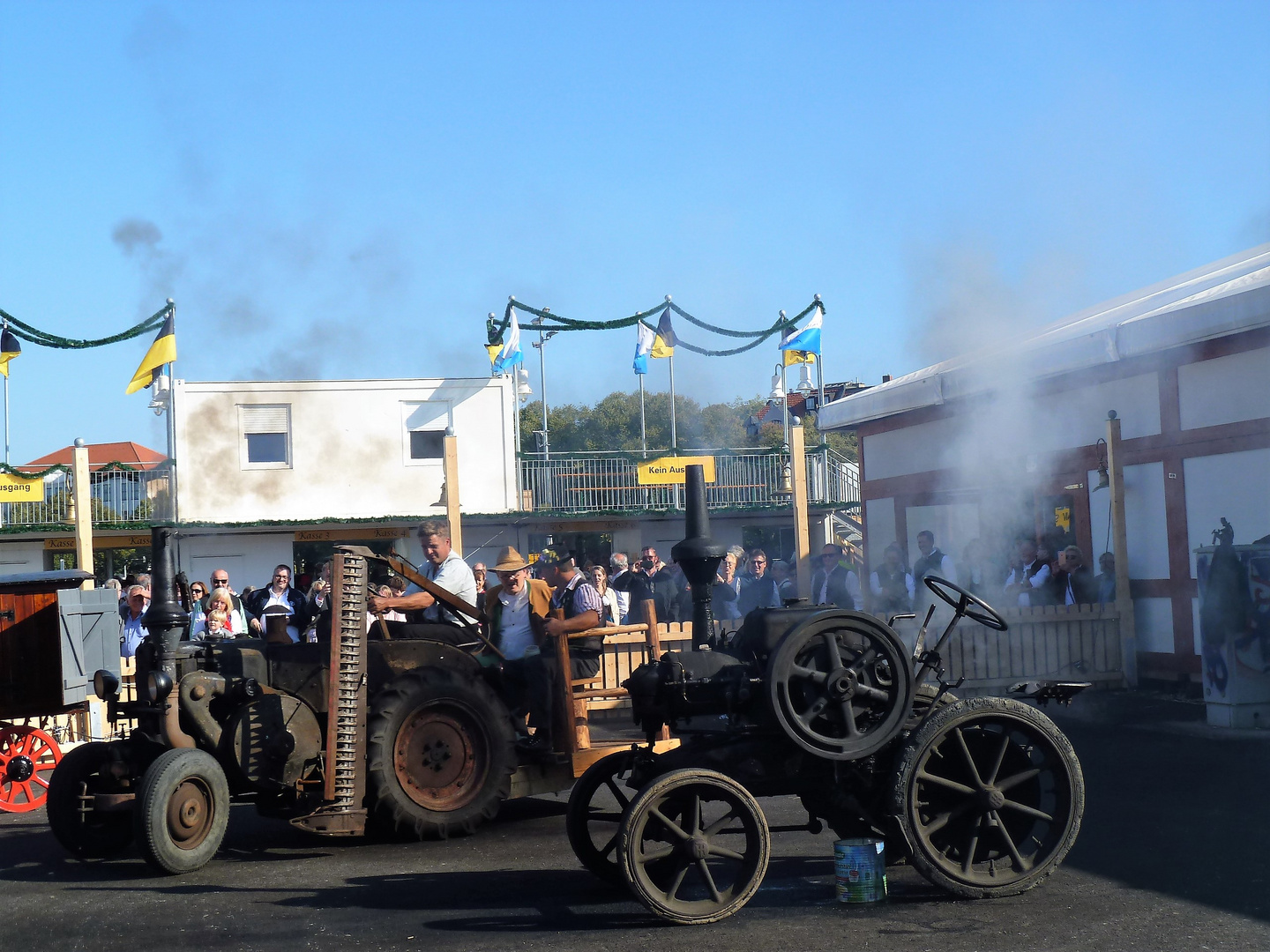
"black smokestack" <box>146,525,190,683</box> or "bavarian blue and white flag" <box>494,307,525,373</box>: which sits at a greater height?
"bavarian blue and white flag" <box>494,307,525,373</box>

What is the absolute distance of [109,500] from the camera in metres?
26.7

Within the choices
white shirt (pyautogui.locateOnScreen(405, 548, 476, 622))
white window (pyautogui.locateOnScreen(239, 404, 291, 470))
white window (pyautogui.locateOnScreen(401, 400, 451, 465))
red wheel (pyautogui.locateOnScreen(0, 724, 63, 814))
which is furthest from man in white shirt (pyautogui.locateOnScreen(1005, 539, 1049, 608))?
white window (pyautogui.locateOnScreen(239, 404, 291, 470))

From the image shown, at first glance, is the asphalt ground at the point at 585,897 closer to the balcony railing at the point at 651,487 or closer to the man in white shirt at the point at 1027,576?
the man in white shirt at the point at 1027,576

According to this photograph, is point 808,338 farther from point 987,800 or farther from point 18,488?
point 987,800

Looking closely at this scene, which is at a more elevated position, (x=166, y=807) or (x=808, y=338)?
(x=808, y=338)

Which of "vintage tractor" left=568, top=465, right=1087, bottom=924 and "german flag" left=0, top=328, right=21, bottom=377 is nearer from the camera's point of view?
"vintage tractor" left=568, top=465, right=1087, bottom=924

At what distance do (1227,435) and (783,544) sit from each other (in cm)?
1892

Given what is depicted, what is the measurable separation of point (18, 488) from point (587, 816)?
15357mm

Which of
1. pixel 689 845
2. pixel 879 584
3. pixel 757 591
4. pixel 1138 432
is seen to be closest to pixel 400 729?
pixel 689 845

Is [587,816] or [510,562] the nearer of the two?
[587,816]

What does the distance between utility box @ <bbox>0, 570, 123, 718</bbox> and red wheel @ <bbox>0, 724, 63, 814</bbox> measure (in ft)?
0.51

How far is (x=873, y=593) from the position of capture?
13.8 metres

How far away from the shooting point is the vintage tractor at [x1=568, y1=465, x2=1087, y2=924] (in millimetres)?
5102

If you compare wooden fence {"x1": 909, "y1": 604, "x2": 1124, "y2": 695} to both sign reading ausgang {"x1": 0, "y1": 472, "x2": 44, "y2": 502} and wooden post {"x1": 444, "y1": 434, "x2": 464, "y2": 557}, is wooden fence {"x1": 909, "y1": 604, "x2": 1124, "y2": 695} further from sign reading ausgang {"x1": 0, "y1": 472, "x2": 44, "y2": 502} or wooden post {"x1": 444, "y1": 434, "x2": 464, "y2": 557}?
sign reading ausgang {"x1": 0, "y1": 472, "x2": 44, "y2": 502}
